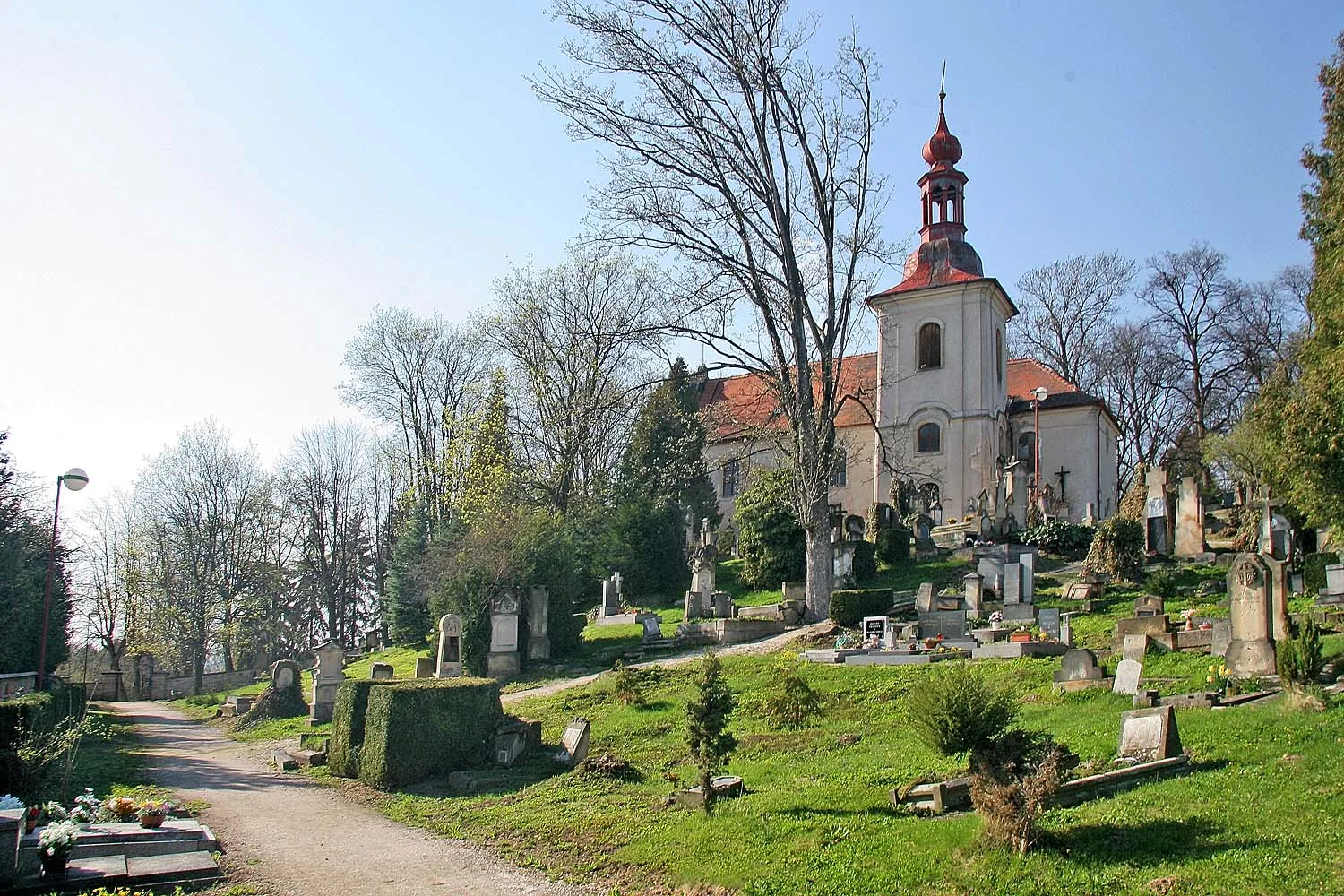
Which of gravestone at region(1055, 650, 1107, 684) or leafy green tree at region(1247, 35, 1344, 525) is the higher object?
leafy green tree at region(1247, 35, 1344, 525)

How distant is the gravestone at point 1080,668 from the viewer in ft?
42.4

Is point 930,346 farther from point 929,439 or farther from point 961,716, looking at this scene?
point 961,716

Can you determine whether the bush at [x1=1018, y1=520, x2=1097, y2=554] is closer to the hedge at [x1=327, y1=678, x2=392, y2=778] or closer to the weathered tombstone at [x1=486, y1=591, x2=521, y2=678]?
the weathered tombstone at [x1=486, y1=591, x2=521, y2=678]

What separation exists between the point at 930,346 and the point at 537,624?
24.3m

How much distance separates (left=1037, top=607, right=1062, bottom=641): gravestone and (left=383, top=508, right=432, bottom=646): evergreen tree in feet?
71.7

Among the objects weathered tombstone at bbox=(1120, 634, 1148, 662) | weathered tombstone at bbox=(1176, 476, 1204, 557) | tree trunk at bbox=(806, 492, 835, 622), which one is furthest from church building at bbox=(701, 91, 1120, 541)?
weathered tombstone at bbox=(1120, 634, 1148, 662)

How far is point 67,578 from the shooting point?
1174 inches

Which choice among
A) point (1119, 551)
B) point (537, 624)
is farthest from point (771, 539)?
point (1119, 551)

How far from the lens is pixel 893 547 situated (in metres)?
30.2

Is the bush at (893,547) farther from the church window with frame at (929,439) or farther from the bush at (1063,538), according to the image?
the church window with frame at (929,439)

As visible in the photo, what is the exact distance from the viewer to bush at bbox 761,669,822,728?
13.7 meters

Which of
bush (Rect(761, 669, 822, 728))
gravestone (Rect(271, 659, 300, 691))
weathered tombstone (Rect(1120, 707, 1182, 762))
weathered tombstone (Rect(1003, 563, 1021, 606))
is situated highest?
weathered tombstone (Rect(1003, 563, 1021, 606))

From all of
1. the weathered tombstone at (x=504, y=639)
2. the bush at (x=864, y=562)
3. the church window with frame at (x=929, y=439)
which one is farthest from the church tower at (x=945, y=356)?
the weathered tombstone at (x=504, y=639)

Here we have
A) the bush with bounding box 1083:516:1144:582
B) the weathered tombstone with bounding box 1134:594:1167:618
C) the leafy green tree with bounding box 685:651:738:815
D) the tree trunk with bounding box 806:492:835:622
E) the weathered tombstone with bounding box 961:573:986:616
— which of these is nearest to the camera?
the leafy green tree with bounding box 685:651:738:815
